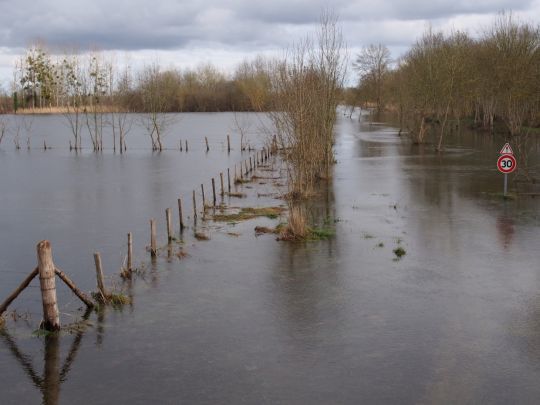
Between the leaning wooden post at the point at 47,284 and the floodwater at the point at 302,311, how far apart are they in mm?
411

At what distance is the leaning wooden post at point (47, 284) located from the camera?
11859 millimetres

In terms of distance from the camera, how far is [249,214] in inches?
985

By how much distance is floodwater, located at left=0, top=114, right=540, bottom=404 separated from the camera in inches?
396

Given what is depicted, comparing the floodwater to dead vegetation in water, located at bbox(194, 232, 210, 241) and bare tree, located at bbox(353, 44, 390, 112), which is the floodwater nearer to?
dead vegetation in water, located at bbox(194, 232, 210, 241)

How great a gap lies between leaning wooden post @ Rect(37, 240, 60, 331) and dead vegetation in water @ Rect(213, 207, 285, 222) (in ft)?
39.0

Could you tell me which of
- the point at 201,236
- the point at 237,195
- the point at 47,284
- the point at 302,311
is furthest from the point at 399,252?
the point at 237,195

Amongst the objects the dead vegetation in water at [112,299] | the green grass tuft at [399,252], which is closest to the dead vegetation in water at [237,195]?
the green grass tuft at [399,252]

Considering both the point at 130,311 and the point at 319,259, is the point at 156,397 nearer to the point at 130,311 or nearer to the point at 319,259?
the point at 130,311

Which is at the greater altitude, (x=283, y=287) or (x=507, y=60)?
(x=507, y=60)

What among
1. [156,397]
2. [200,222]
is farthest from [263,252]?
[156,397]

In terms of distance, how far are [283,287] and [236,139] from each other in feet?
192

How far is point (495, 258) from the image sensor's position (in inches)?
683

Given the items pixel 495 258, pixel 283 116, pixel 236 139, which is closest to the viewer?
pixel 495 258

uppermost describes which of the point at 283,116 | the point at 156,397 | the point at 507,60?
the point at 507,60
